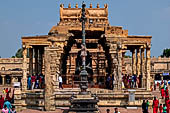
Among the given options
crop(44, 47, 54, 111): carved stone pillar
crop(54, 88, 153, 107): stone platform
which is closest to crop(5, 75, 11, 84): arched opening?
crop(54, 88, 153, 107): stone platform

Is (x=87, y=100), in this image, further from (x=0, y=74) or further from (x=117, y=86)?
(x=0, y=74)

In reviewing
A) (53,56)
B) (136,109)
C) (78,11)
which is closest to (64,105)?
(53,56)

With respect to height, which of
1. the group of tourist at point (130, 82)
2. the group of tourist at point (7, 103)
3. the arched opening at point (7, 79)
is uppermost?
the arched opening at point (7, 79)

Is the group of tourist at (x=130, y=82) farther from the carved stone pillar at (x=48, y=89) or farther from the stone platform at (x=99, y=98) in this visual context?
the carved stone pillar at (x=48, y=89)

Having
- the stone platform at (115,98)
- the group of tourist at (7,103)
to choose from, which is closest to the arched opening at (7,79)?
the group of tourist at (7,103)

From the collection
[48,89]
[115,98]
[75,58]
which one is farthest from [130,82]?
[75,58]

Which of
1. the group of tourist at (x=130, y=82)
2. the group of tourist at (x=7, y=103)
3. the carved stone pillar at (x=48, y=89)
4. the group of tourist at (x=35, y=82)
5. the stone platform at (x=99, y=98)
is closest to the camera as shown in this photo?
the group of tourist at (x=7, y=103)

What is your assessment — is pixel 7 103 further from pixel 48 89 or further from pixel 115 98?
pixel 115 98

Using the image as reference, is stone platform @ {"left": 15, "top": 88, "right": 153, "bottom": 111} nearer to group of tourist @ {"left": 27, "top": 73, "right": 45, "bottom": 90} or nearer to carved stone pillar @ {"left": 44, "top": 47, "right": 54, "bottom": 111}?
carved stone pillar @ {"left": 44, "top": 47, "right": 54, "bottom": 111}

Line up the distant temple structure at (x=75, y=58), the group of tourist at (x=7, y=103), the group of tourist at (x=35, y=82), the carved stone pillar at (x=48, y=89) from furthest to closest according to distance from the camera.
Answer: the group of tourist at (x=35, y=82), the distant temple structure at (x=75, y=58), the carved stone pillar at (x=48, y=89), the group of tourist at (x=7, y=103)

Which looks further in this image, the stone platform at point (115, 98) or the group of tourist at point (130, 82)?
the group of tourist at point (130, 82)

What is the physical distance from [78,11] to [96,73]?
6046 mm

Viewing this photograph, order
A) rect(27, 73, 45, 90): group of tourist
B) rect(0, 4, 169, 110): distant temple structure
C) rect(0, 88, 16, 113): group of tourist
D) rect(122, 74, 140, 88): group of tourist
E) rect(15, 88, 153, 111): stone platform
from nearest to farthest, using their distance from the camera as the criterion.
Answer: rect(0, 88, 16, 113): group of tourist, rect(0, 4, 169, 110): distant temple structure, rect(15, 88, 153, 111): stone platform, rect(27, 73, 45, 90): group of tourist, rect(122, 74, 140, 88): group of tourist

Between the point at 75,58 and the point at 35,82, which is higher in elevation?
the point at 75,58
